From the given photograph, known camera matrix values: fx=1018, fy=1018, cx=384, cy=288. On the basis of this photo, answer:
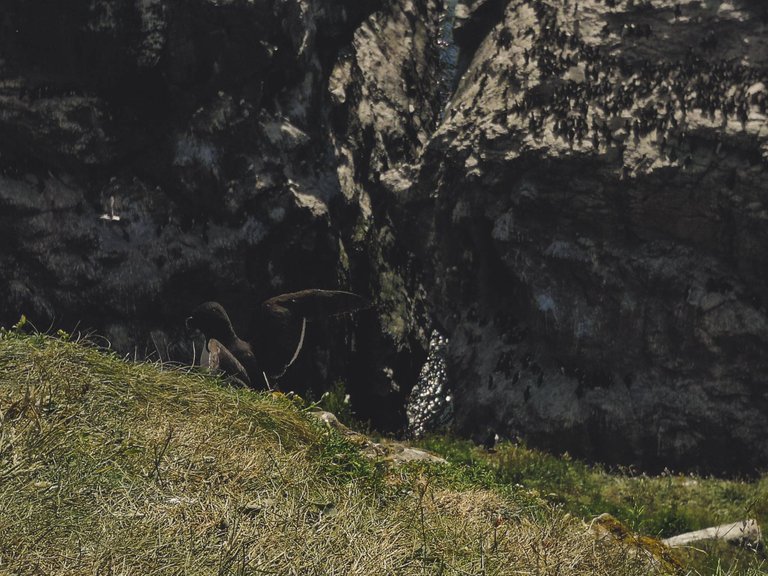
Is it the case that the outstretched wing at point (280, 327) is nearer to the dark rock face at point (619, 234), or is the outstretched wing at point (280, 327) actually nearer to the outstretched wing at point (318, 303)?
the outstretched wing at point (318, 303)

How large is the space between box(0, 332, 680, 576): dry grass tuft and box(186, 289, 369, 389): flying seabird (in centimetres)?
198

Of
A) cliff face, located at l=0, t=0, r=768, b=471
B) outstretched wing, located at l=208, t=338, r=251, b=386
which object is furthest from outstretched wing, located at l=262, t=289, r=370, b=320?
outstretched wing, located at l=208, t=338, r=251, b=386

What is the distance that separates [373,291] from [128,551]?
17342 mm

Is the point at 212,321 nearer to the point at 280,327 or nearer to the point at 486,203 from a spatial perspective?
the point at 280,327

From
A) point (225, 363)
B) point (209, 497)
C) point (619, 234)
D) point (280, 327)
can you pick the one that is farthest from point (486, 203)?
point (209, 497)

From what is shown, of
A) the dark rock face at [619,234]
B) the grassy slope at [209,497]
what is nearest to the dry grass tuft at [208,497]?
the grassy slope at [209,497]

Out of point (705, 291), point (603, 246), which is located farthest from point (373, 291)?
point (705, 291)

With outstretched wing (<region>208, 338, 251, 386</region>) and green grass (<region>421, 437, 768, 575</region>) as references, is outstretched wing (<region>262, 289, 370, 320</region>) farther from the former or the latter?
outstretched wing (<region>208, 338, 251, 386</region>)

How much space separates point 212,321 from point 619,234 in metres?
9.72

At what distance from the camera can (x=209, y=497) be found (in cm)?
756

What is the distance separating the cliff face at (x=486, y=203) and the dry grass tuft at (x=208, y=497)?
9895mm

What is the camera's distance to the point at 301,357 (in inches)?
843

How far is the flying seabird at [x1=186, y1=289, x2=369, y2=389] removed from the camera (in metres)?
13.3

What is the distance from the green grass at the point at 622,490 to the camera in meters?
13.7
